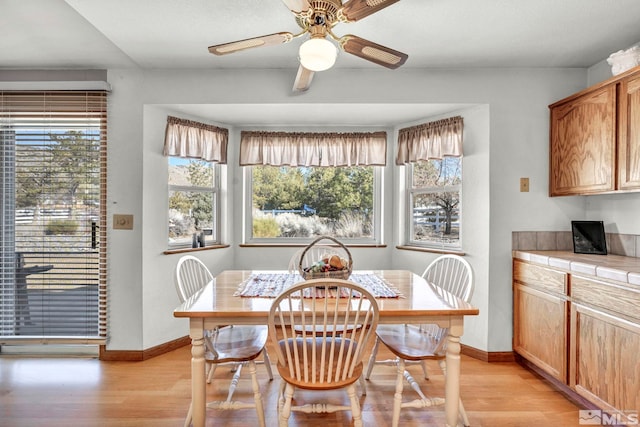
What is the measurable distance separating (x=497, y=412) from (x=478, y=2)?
7.81 ft

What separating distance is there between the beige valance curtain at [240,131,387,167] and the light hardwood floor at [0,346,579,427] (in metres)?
1.94

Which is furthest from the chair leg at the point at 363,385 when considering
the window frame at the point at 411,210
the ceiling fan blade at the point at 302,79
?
the ceiling fan blade at the point at 302,79

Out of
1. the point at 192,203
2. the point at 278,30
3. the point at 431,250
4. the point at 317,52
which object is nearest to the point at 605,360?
the point at 431,250

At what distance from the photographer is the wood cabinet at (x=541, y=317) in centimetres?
226

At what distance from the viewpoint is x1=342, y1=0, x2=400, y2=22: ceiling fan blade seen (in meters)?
1.50

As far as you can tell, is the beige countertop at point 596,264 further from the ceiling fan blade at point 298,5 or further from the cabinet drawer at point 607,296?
the ceiling fan blade at point 298,5

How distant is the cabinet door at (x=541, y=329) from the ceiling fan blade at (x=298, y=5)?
2295 mm

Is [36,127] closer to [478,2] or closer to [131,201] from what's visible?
[131,201]

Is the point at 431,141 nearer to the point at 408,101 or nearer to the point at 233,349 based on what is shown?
the point at 408,101

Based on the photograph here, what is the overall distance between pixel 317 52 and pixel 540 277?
2.16m

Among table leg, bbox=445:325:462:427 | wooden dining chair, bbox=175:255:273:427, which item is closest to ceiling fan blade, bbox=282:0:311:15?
wooden dining chair, bbox=175:255:273:427

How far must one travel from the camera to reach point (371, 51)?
1.84 metres

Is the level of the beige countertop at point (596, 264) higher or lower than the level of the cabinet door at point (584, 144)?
lower

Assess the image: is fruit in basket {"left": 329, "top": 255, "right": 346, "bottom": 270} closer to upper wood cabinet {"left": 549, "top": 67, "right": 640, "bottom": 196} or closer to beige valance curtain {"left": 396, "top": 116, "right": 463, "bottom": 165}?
beige valance curtain {"left": 396, "top": 116, "right": 463, "bottom": 165}
